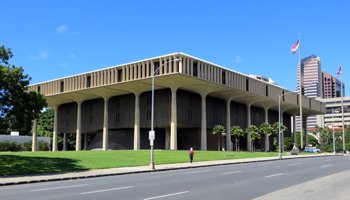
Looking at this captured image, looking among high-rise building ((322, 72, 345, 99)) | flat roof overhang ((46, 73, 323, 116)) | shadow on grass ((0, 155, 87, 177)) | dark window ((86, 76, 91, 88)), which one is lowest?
shadow on grass ((0, 155, 87, 177))

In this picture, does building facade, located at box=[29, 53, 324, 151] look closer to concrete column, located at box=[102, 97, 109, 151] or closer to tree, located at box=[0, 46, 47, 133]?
concrete column, located at box=[102, 97, 109, 151]

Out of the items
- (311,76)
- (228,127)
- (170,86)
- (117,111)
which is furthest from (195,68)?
(311,76)

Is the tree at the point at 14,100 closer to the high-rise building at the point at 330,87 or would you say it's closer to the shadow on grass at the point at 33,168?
the shadow on grass at the point at 33,168

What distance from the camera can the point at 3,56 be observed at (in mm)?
30312

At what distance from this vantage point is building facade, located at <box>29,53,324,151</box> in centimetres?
6706

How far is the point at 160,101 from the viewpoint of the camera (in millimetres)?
74000

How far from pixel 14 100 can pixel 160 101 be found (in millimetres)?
45273

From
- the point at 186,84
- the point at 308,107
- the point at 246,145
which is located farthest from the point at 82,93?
the point at 308,107

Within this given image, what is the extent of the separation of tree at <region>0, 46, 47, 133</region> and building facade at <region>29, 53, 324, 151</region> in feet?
107

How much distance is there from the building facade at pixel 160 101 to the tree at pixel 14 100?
3264 centimetres

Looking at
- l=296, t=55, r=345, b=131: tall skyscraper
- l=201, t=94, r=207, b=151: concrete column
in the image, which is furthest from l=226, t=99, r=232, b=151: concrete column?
l=296, t=55, r=345, b=131: tall skyscraper

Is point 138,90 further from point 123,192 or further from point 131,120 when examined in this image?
point 123,192

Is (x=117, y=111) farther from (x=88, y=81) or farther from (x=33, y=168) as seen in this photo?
(x=33, y=168)

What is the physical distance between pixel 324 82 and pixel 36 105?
6816 inches
